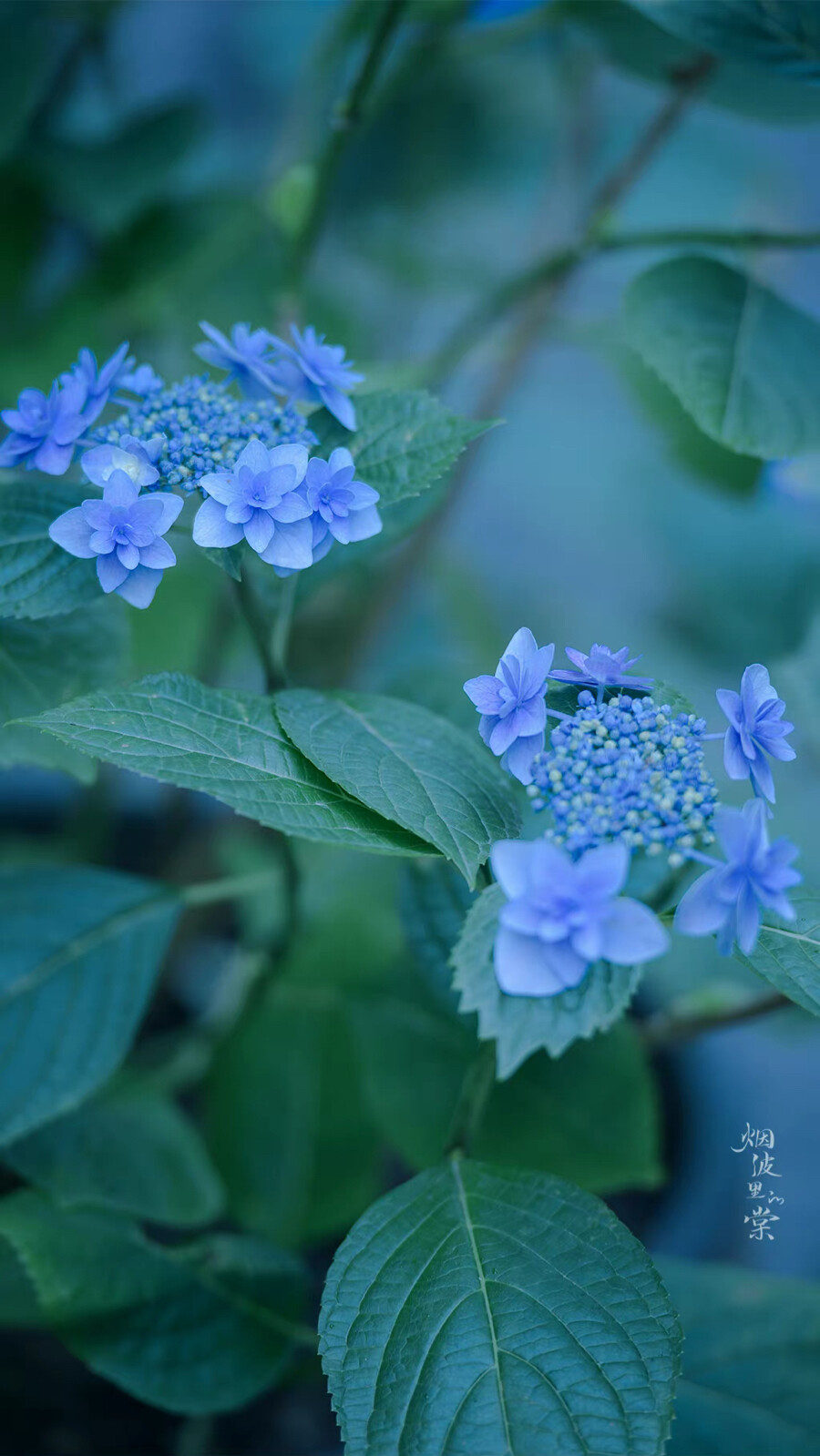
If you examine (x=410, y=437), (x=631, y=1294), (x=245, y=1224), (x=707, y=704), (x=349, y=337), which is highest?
(x=410, y=437)

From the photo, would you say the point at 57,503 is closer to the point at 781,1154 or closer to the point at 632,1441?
the point at 632,1441

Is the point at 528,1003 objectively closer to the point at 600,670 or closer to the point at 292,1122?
the point at 600,670

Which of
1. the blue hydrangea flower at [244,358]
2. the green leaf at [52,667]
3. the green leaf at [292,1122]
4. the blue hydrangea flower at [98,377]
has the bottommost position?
the green leaf at [292,1122]

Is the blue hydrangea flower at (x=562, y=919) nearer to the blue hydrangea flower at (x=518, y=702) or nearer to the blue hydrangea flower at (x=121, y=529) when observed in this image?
the blue hydrangea flower at (x=518, y=702)

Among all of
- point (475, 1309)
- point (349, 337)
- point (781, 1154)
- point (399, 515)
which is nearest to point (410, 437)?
point (399, 515)

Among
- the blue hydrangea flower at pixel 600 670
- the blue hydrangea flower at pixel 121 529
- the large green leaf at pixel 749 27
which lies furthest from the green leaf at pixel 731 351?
the blue hydrangea flower at pixel 121 529

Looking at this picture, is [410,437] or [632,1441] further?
[410,437]
